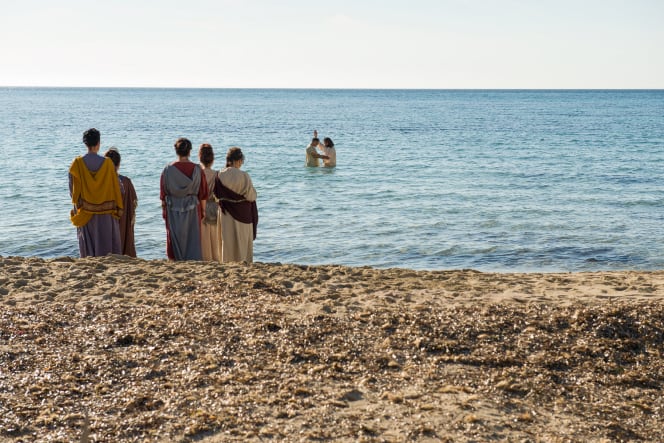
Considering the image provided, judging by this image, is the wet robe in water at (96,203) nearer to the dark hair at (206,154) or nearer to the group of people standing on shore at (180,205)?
the group of people standing on shore at (180,205)

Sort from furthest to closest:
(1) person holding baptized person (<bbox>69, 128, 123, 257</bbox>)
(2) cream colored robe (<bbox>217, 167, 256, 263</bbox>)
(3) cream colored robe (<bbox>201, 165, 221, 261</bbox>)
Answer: (3) cream colored robe (<bbox>201, 165, 221, 261</bbox>) → (2) cream colored robe (<bbox>217, 167, 256, 263</bbox>) → (1) person holding baptized person (<bbox>69, 128, 123, 257</bbox>)

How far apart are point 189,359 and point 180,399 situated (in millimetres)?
677

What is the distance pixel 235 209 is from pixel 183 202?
1.96ft

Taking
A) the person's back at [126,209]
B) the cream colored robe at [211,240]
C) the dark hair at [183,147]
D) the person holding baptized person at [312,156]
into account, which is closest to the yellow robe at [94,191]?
the person's back at [126,209]

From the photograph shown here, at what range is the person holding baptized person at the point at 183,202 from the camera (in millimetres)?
8133

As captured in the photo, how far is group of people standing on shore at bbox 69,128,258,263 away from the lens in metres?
8.08

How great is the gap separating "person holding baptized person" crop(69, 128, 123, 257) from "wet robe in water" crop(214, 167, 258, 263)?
1.17m

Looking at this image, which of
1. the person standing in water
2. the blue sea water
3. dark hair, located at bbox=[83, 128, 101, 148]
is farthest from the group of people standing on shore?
the person standing in water

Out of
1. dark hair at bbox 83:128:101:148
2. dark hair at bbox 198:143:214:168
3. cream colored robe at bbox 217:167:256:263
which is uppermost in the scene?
dark hair at bbox 83:128:101:148

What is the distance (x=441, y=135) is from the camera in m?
41.8

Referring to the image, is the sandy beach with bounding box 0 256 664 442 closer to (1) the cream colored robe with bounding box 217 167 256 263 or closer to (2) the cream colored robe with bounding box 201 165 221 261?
(1) the cream colored robe with bounding box 217 167 256 263

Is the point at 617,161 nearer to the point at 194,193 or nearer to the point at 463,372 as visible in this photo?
the point at 194,193

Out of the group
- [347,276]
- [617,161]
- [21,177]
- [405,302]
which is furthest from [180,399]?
[617,161]

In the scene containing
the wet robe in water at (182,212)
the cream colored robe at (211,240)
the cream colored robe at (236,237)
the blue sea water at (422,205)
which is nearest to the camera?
the wet robe in water at (182,212)
